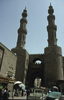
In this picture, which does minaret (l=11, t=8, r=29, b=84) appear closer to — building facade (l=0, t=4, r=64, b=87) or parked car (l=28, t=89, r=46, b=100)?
building facade (l=0, t=4, r=64, b=87)

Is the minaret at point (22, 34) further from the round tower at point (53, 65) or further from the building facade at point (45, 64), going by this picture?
the round tower at point (53, 65)

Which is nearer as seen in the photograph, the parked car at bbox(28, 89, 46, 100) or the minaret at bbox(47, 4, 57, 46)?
the parked car at bbox(28, 89, 46, 100)

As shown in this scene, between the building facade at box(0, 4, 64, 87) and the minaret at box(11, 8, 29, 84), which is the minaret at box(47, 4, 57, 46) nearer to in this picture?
the building facade at box(0, 4, 64, 87)

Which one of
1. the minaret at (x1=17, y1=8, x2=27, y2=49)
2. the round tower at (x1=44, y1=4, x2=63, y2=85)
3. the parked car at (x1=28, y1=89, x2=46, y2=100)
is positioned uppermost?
the minaret at (x1=17, y1=8, x2=27, y2=49)

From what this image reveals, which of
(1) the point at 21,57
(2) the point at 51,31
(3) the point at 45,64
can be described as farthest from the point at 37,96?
(2) the point at 51,31

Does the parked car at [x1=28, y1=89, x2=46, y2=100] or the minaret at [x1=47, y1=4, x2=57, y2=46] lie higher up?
the minaret at [x1=47, y1=4, x2=57, y2=46]

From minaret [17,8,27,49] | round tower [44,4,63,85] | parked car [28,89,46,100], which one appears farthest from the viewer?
minaret [17,8,27,49]

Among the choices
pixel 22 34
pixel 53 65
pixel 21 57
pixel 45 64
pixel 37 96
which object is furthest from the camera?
pixel 22 34

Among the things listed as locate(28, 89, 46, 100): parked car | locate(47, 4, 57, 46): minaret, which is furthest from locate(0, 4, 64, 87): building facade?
locate(28, 89, 46, 100): parked car

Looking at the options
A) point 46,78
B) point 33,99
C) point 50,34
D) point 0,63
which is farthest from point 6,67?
point 50,34

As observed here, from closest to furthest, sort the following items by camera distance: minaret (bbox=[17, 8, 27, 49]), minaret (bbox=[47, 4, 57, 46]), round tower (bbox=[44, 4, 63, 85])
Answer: round tower (bbox=[44, 4, 63, 85]) → minaret (bbox=[47, 4, 57, 46]) → minaret (bbox=[17, 8, 27, 49])

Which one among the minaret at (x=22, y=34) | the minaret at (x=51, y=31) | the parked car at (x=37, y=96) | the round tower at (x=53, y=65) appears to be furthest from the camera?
the minaret at (x=22, y=34)

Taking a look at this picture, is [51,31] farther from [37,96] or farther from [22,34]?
[37,96]

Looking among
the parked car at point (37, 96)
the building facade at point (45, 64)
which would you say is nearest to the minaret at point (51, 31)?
the building facade at point (45, 64)
